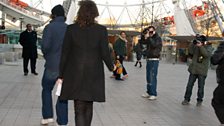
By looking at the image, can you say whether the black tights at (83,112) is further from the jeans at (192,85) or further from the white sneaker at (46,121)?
the jeans at (192,85)

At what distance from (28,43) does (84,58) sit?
10324 mm

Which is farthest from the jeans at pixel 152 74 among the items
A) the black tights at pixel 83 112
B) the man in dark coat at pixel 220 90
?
the black tights at pixel 83 112

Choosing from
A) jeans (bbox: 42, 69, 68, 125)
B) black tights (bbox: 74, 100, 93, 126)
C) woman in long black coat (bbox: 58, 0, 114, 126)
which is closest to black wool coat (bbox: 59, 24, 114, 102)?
woman in long black coat (bbox: 58, 0, 114, 126)

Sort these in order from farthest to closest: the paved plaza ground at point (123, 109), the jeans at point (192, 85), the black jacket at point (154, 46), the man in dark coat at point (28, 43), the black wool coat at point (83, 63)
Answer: the man in dark coat at point (28, 43)
the black jacket at point (154, 46)
the jeans at point (192, 85)
the paved plaza ground at point (123, 109)
the black wool coat at point (83, 63)

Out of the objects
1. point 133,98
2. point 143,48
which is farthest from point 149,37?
point 133,98

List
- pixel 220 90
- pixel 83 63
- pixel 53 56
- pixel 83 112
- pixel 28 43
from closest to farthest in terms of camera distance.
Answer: pixel 83 63 < pixel 83 112 < pixel 220 90 < pixel 53 56 < pixel 28 43

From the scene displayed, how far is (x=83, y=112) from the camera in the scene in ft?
16.9

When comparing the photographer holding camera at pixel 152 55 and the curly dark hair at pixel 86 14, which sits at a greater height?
the curly dark hair at pixel 86 14

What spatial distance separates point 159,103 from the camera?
10.0 metres

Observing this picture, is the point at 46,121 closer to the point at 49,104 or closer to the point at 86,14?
the point at 49,104

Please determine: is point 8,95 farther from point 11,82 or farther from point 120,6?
point 120,6

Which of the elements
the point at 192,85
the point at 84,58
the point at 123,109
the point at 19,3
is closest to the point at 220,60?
the point at 84,58

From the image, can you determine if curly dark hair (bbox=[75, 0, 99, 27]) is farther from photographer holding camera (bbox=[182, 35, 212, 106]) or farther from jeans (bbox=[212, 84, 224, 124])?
photographer holding camera (bbox=[182, 35, 212, 106])

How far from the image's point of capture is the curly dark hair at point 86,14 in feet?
16.3
